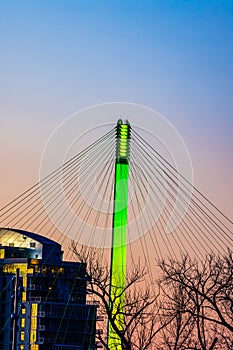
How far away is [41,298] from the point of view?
3999 inches

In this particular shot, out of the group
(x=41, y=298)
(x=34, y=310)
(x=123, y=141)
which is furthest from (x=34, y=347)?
(x=123, y=141)

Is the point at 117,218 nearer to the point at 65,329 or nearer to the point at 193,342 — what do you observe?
the point at 193,342

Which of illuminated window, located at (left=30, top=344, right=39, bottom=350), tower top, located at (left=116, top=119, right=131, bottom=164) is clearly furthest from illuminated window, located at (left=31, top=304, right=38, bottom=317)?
tower top, located at (left=116, top=119, right=131, bottom=164)

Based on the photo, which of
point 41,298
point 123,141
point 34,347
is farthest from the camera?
point 41,298

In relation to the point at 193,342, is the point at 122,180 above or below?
above

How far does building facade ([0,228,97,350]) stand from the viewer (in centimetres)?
9562

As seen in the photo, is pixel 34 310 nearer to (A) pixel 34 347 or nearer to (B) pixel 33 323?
(B) pixel 33 323

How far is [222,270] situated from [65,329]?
58.0 m

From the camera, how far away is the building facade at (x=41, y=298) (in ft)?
314

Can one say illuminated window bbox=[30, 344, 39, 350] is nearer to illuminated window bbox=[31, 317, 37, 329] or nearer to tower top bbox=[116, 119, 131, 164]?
illuminated window bbox=[31, 317, 37, 329]

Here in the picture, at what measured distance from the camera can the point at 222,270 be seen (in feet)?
130

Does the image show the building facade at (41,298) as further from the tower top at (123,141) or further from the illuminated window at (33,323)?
the tower top at (123,141)

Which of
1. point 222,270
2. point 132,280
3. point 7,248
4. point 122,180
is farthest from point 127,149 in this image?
point 7,248

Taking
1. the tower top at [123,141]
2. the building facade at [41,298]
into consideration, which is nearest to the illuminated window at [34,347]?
the building facade at [41,298]
